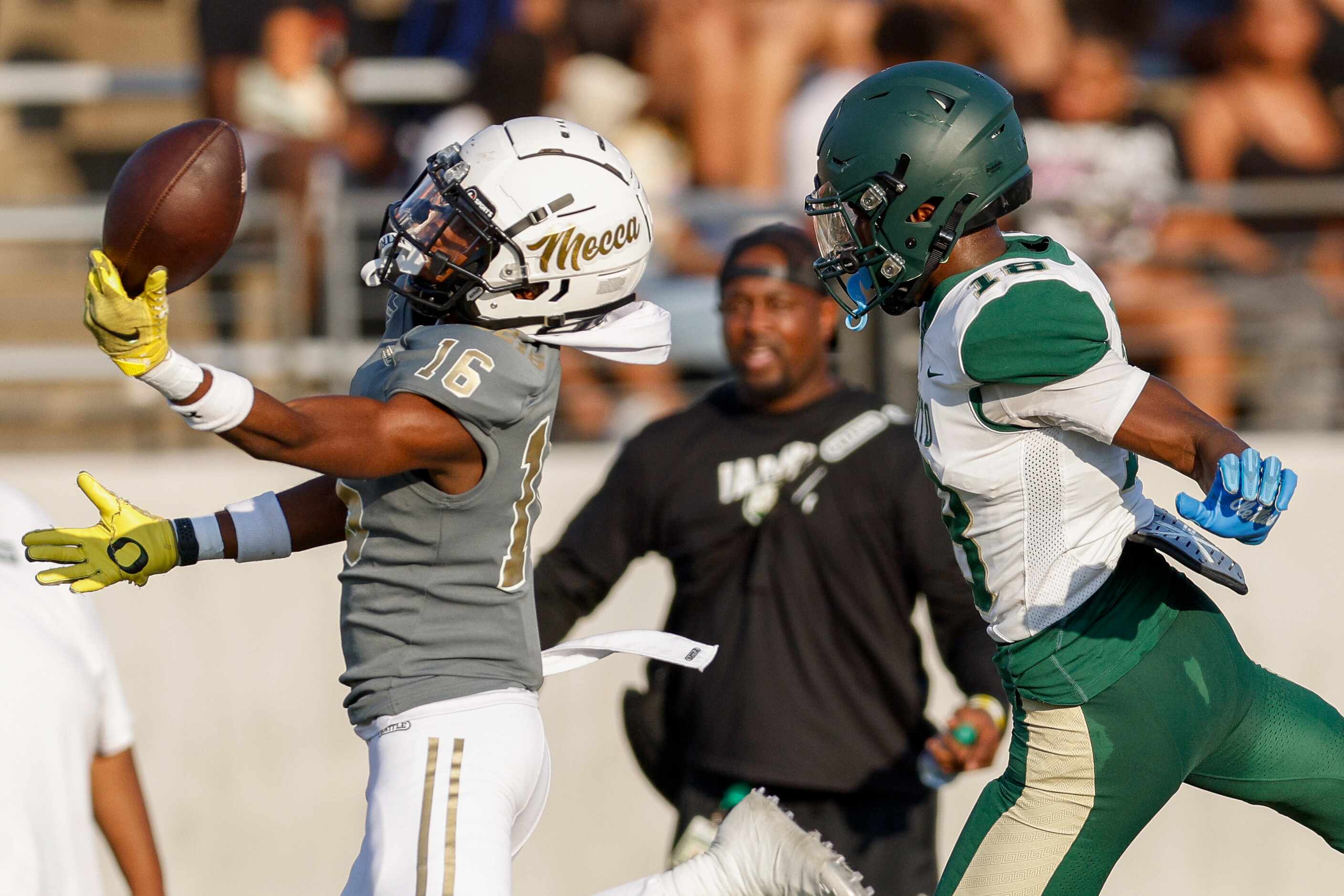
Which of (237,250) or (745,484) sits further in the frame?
(237,250)

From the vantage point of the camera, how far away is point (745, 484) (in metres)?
4.43

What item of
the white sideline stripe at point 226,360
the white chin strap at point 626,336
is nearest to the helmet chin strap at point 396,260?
the white chin strap at point 626,336

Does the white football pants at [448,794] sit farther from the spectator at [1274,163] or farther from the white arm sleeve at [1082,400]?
the spectator at [1274,163]

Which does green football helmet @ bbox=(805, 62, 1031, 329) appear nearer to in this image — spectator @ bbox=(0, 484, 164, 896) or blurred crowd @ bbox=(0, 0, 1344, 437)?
spectator @ bbox=(0, 484, 164, 896)

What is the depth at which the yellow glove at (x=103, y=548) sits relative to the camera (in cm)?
289

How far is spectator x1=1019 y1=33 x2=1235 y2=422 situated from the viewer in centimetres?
593

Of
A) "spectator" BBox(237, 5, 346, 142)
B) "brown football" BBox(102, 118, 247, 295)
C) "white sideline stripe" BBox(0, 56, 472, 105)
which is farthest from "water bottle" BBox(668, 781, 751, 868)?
"white sideline stripe" BBox(0, 56, 472, 105)

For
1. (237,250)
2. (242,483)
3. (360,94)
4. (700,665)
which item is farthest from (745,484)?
(360,94)

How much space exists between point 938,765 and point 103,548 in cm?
192

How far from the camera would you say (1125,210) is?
6109 millimetres

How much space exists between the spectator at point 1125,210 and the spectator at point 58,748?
3.66m

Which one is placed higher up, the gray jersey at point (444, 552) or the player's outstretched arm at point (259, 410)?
the player's outstretched arm at point (259, 410)

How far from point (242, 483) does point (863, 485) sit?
2.40 meters

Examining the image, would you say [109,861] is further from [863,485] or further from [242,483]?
[863,485]
